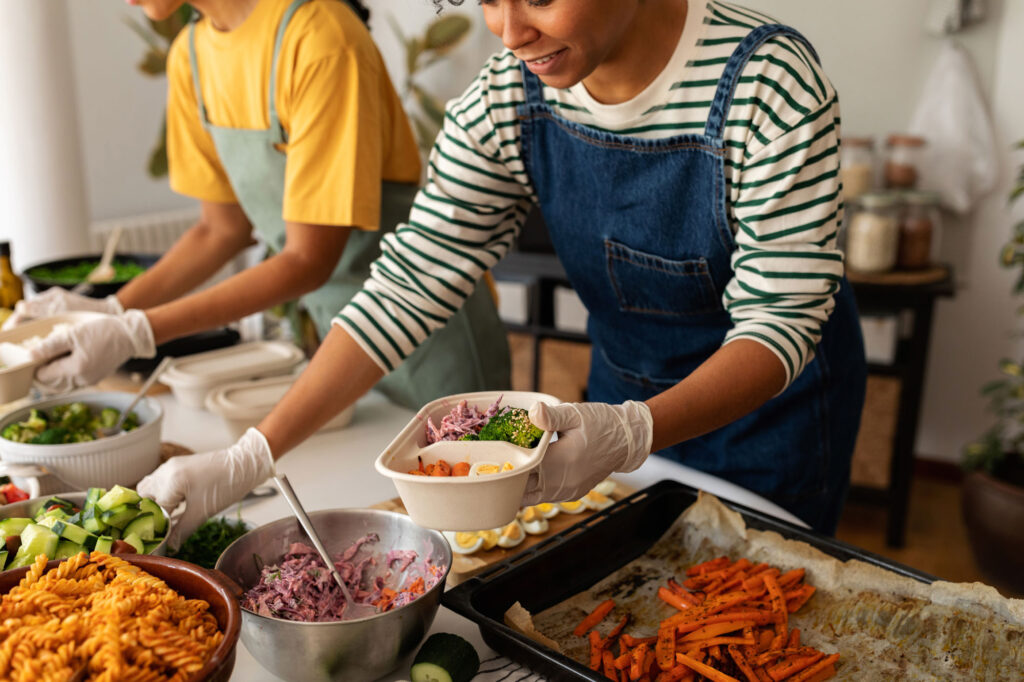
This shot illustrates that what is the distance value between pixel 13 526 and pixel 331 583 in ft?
1.30

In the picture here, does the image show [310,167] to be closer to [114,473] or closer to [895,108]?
[114,473]

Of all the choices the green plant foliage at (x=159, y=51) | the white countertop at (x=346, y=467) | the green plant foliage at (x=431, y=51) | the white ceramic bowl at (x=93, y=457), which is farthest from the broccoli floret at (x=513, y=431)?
the green plant foliage at (x=159, y=51)

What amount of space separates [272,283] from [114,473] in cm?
58

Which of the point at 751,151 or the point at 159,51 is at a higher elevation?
the point at 159,51

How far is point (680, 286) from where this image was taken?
1.57 metres

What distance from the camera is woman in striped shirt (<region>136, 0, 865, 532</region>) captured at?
1265 mm

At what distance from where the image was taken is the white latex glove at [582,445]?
43.8 inches

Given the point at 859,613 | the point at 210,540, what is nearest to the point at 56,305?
the point at 210,540

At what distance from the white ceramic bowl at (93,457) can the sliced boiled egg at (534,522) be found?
2.07 feet

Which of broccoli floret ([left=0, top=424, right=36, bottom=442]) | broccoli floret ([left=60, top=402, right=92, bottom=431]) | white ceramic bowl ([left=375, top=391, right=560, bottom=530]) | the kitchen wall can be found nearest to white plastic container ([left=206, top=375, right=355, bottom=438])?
broccoli floret ([left=60, top=402, right=92, bottom=431])

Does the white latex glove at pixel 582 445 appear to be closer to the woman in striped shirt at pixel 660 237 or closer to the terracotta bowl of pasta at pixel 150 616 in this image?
the woman in striped shirt at pixel 660 237

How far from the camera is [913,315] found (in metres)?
3.27

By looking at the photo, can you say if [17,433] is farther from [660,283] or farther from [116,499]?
[660,283]

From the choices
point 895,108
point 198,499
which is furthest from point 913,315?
point 198,499
